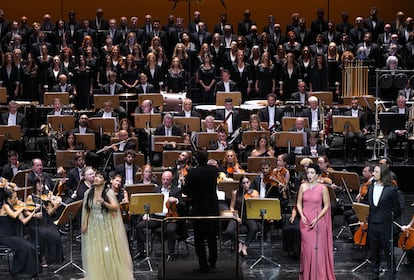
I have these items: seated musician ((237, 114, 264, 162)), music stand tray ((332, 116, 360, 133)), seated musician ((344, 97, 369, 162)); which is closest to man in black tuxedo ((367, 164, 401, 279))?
seated musician ((237, 114, 264, 162))

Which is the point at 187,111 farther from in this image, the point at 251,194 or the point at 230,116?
the point at 251,194

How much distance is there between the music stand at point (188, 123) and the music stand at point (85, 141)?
1464 millimetres

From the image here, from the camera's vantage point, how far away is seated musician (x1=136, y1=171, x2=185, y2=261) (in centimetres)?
1356

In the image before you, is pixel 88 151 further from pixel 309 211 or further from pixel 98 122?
pixel 309 211

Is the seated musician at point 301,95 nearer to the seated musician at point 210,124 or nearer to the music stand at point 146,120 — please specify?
the seated musician at point 210,124

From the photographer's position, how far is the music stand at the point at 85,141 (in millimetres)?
16016

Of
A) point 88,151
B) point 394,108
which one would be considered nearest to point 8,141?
point 88,151

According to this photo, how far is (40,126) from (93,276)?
24.2 feet

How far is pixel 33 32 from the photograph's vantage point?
20375 millimetres

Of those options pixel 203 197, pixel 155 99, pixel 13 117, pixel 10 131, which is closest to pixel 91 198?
pixel 203 197

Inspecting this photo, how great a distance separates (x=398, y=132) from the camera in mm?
16766

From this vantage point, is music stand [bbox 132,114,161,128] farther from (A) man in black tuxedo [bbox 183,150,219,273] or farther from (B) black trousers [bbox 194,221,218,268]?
(B) black trousers [bbox 194,221,218,268]

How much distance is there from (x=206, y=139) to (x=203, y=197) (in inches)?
187

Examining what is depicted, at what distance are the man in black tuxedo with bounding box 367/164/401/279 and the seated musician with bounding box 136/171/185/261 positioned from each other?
2543 mm
